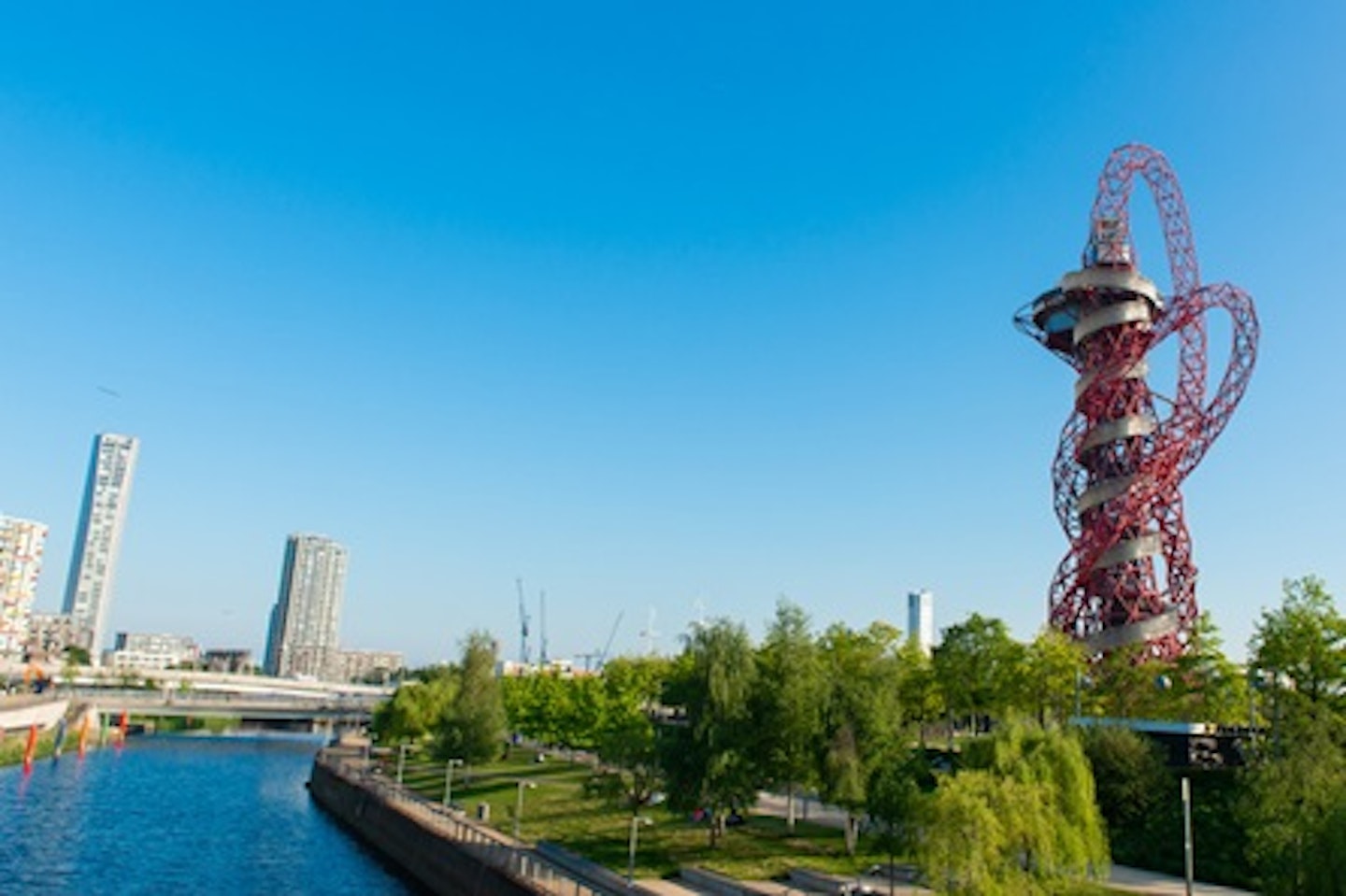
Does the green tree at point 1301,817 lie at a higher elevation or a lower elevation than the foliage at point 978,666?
lower

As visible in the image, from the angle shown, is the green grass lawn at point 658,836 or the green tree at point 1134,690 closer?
the green grass lawn at point 658,836

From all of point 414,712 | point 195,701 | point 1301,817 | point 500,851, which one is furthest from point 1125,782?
point 195,701

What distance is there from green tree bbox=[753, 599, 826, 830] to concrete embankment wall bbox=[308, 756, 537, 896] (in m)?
14.4

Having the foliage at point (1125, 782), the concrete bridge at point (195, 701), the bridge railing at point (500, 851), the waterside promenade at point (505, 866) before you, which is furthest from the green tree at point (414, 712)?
the foliage at point (1125, 782)

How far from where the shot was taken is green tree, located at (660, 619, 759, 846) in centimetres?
5075

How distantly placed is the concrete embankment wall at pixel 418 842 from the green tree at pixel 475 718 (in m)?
6.79

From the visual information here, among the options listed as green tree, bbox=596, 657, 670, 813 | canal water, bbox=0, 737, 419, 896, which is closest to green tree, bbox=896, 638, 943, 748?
green tree, bbox=596, 657, 670, 813

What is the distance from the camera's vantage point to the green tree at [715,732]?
5075cm

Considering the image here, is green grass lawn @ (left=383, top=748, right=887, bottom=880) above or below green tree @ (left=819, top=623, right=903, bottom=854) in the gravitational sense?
below

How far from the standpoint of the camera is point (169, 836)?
68688 millimetres

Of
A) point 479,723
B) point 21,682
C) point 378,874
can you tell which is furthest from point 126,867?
point 21,682

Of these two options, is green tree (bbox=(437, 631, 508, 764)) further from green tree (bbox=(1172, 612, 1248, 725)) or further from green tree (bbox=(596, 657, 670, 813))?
green tree (bbox=(1172, 612, 1248, 725))

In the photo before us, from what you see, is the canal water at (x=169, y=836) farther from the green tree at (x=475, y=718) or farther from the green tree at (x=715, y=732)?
the green tree at (x=715, y=732)

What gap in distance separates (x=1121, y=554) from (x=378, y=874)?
66.9m
